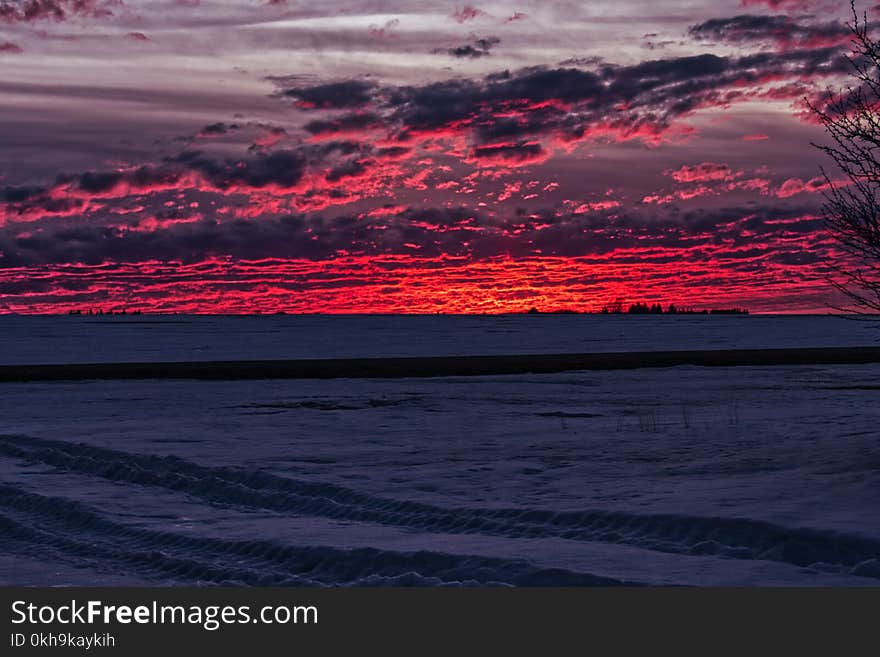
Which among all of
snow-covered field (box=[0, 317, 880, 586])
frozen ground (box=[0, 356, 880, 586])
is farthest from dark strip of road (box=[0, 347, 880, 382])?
frozen ground (box=[0, 356, 880, 586])

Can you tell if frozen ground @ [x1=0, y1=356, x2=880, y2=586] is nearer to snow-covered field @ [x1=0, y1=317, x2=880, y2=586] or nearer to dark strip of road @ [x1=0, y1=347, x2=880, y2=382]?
snow-covered field @ [x1=0, y1=317, x2=880, y2=586]

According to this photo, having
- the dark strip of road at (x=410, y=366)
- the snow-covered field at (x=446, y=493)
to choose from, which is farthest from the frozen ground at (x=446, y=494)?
the dark strip of road at (x=410, y=366)

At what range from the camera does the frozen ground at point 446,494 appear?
11828 millimetres

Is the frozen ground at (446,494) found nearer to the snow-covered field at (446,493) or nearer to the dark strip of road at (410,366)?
the snow-covered field at (446,493)

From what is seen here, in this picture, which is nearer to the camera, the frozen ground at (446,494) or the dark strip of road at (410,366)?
the frozen ground at (446,494)

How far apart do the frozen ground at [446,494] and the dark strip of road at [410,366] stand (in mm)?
16672

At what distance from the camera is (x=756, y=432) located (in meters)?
23.3

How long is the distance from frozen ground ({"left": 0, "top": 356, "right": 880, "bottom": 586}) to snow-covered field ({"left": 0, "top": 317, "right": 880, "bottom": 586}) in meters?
0.05

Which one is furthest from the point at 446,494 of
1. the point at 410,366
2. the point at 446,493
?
the point at 410,366

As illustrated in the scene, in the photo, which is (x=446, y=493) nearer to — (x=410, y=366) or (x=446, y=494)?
(x=446, y=494)

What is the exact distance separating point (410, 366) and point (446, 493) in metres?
37.5

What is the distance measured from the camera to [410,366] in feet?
177

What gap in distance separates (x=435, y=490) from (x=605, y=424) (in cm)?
1032

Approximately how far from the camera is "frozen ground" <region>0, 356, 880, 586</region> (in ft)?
38.8
